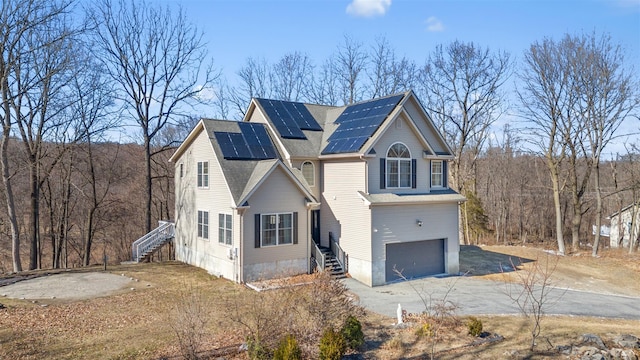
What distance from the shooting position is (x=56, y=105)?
2491 centimetres

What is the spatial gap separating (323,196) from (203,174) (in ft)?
21.0

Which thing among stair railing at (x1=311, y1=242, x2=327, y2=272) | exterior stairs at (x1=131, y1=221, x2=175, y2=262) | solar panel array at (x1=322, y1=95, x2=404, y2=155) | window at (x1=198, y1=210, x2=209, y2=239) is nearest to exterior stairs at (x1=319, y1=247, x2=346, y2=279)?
stair railing at (x1=311, y1=242, x2=327, y2=272)

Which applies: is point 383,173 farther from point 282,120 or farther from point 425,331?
point 425,331

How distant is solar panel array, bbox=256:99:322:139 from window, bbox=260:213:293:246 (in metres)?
4.87

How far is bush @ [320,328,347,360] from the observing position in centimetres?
880

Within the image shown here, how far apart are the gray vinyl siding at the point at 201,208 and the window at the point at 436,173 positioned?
10.5 m

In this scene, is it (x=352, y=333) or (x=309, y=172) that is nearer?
(x=352, y=333)

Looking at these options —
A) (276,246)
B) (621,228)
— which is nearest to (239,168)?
(276,246)

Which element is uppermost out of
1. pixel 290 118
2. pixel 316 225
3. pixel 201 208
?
pixel 290 118

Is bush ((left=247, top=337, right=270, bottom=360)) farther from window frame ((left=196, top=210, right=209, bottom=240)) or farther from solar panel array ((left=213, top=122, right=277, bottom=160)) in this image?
window frame ((left=196, top=210, right=209, bottom=240))

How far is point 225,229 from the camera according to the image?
18.6m

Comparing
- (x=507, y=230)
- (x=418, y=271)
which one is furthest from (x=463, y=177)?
(x=418, y=271)

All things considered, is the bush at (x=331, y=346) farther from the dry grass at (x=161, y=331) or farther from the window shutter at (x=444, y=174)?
the window shutter at (x=444, y=174)

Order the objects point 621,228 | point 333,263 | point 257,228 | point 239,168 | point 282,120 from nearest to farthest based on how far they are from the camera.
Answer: point 257,228 → point 239,168 → point 333,263 → point 282,120 → point 621,228
